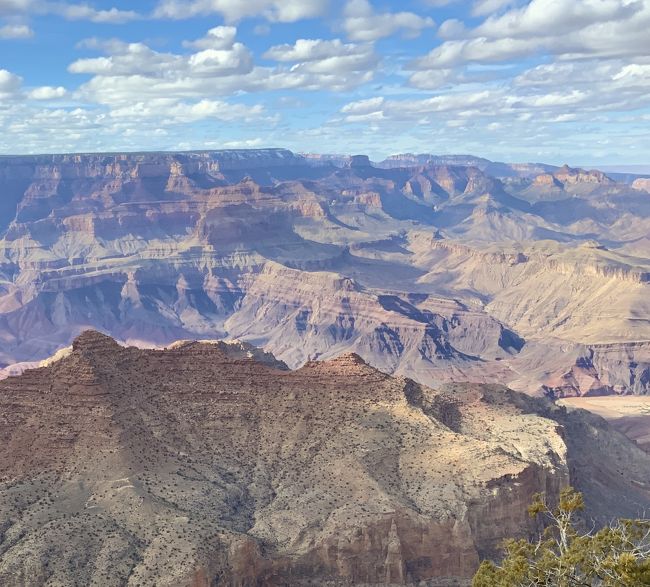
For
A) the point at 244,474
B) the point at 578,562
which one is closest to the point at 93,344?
the point at 244,474

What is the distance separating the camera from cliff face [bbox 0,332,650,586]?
6862 centimetres

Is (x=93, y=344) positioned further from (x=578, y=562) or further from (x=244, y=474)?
(x=578, y=562)

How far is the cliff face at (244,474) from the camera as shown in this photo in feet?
225

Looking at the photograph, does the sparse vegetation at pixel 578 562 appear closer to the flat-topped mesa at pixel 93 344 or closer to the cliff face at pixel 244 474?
the cliff face at pixel 244 474

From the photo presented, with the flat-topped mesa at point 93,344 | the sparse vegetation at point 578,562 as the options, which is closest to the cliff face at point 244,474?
the flat-topped mesa at point 93,344

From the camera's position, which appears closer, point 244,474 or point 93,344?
point 244,474

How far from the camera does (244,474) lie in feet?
271

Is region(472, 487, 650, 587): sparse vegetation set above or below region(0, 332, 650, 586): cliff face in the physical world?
above

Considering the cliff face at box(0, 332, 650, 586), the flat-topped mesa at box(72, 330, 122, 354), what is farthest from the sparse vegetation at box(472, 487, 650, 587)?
the flat-topped mesa at box(72, 330, 122, 354)

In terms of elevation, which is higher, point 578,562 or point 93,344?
point 93,344

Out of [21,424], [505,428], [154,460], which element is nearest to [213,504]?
[154,460]

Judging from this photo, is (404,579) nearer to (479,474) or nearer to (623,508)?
(479,474)

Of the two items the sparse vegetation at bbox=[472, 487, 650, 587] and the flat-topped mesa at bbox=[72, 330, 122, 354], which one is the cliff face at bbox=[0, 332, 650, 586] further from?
the sparse vegetation at bbox=[472, 487, 650, 587]

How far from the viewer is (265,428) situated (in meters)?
88.5
